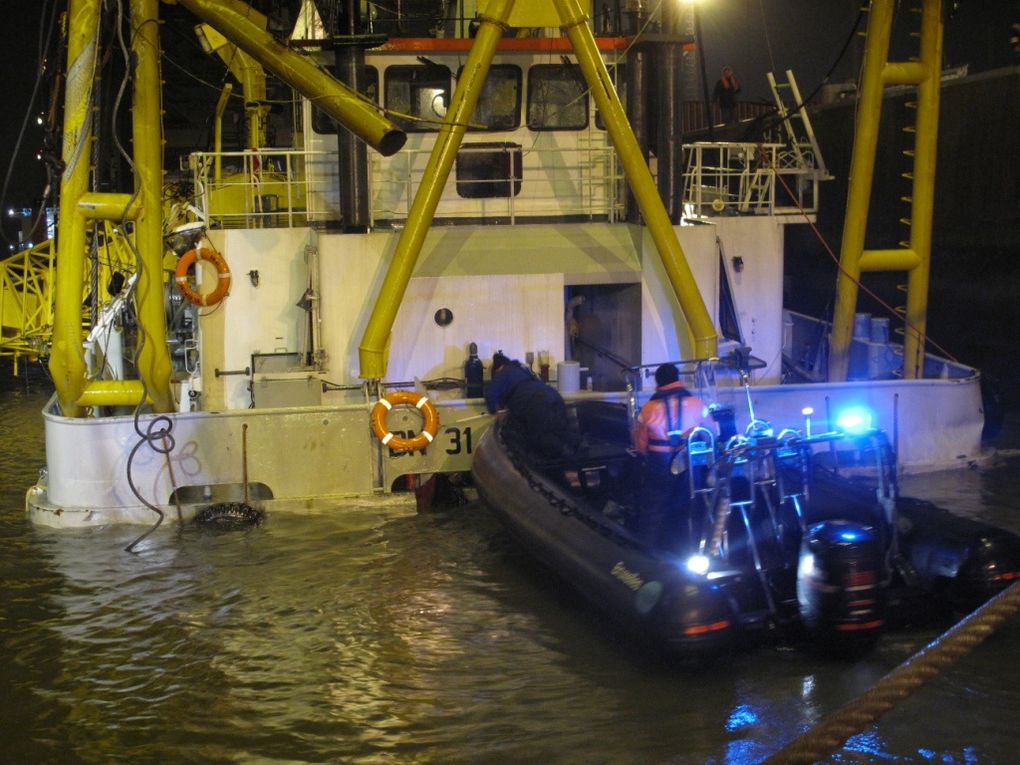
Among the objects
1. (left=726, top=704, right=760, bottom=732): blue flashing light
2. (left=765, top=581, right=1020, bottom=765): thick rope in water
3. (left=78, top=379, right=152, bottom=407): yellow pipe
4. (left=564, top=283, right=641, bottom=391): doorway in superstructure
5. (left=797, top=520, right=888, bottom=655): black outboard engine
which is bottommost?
(left=726, top=704, right=760, bottom=732): blue flashing light

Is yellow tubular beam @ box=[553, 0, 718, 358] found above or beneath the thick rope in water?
above

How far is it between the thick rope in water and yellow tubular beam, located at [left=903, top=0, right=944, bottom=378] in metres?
8.95

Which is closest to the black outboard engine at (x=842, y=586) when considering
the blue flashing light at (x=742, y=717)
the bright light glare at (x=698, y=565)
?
the bright light glare at (x=698, y=565)

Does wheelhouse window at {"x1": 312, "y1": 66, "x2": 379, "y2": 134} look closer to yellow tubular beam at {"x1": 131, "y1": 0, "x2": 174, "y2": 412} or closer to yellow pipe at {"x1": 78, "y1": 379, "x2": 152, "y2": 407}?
yellow tubular beam at {"x1": 131, "y1": 0, "x2": 174, "y2": 412}

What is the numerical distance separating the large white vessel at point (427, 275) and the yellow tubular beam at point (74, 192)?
2 cm

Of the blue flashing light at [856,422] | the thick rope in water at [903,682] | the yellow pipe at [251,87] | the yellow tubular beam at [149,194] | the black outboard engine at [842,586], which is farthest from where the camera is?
the yellow pipe at [251,87]

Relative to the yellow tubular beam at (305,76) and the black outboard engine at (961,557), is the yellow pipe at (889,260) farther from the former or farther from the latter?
the yellow tubular beam at (305,76)

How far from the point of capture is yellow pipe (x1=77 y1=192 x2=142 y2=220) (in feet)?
30.5

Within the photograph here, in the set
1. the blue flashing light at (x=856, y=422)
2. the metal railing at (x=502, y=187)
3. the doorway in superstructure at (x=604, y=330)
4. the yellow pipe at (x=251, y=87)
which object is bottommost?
the blue flashing light at (x=856, y=422)

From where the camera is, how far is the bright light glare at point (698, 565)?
6.15 metres

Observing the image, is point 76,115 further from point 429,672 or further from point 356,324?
point 429,672

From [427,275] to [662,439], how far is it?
401 centimetres

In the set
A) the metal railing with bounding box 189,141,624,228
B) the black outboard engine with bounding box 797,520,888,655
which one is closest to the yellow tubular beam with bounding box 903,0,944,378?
the metal railing with bounding box 189,141,624,228

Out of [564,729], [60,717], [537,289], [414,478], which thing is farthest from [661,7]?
[60,717]
